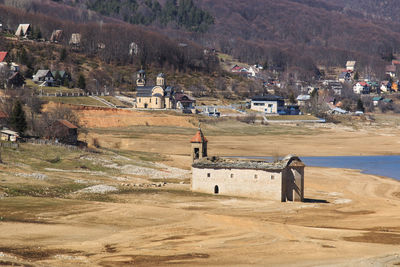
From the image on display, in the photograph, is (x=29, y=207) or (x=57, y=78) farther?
(x=57, y=78)

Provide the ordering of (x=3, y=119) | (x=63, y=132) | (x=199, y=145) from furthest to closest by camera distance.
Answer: (x=63, y=132) → (x=3, y=119) → (x=199, y=145)

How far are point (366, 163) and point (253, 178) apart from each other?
35.8m

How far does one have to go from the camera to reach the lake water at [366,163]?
7860 cm

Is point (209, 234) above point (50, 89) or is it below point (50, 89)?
below

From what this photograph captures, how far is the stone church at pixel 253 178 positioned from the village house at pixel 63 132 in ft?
90.7

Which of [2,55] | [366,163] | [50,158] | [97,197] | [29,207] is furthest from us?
[2,55]

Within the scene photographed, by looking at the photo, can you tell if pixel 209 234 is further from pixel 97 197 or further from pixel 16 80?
pixel 16 80

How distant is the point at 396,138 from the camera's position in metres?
122

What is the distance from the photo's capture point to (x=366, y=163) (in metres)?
86.8

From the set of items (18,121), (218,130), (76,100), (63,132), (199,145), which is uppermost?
(76,100)

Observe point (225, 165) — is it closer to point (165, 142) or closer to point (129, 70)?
point (165, 142)

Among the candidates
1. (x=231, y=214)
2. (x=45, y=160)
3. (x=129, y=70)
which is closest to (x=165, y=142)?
(x=45, y=160)

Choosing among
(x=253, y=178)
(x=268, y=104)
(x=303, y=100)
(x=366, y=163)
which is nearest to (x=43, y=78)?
(x=268, y=104)

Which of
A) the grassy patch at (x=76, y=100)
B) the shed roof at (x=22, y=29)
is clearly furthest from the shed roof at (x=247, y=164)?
the shed roof at (x=22, y=29)
